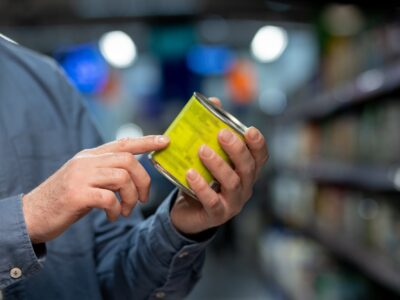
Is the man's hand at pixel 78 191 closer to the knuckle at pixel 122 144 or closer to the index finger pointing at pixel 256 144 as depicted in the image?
the knuckle at pixel 122 144

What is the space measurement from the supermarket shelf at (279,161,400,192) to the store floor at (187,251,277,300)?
60.4 inches

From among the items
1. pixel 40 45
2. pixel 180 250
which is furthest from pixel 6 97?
pixel 40 45

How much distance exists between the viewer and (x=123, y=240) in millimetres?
1506

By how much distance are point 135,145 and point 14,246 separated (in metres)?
0.26

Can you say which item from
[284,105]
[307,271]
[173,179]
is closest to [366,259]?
[307,271]

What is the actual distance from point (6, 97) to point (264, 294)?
5.74 metres

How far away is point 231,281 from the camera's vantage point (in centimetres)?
773

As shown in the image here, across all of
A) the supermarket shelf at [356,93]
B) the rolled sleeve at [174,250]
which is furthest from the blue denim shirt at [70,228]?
the supermarket shelf at [356,93]

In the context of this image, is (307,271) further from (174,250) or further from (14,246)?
(14,246)

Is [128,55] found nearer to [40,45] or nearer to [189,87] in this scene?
[189,87]

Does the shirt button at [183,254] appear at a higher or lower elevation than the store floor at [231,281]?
higher

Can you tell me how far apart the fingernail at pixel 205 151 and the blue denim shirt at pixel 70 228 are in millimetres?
227

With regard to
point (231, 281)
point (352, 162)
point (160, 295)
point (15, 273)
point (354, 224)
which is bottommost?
point (231, 281)

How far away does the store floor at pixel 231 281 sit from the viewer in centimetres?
682
